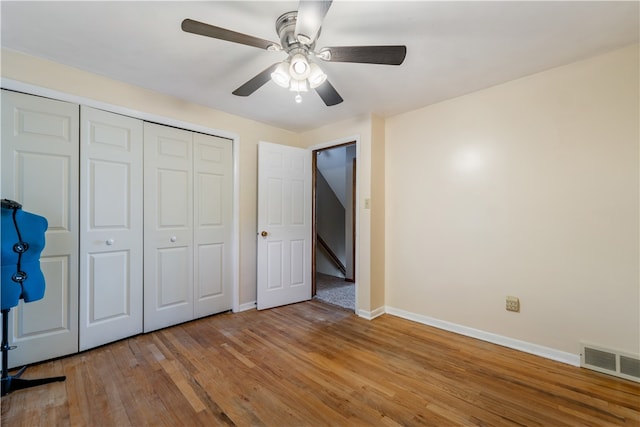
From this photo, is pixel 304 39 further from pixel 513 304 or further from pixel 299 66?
pixel 513 304

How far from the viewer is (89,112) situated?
2.25 m

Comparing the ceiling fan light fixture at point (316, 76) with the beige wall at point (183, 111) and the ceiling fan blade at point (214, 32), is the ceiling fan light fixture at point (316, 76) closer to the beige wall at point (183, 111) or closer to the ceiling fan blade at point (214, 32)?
the ceiling fan blade at point (214, 32)

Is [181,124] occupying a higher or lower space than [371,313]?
higher

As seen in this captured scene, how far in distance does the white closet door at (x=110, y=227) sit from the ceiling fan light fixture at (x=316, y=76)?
1.79 metres

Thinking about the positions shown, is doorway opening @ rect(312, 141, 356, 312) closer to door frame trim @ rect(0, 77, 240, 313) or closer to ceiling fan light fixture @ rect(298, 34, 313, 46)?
door frame trim @ rect(0, 77, 240, 313)

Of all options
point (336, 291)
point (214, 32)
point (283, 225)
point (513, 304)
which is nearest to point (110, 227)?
point (283, 225)

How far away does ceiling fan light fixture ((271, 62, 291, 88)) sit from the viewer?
1.64 m

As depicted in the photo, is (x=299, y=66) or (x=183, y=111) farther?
(x=183, y=111)

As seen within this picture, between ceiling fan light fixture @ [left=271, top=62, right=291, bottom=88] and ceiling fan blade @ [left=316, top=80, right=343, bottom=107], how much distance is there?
0.25 metres

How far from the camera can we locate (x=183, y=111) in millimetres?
2779

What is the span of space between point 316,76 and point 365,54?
1.02 feet

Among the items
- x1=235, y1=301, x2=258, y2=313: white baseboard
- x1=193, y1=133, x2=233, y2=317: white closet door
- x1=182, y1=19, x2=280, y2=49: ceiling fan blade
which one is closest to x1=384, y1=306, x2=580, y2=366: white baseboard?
x1=235, y1=301, x2=258, y2=313: white baseboard

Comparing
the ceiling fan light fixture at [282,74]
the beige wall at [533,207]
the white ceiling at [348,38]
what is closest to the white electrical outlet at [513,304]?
the beige wall at [533,207]

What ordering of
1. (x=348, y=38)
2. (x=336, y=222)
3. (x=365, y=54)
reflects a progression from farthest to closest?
1. (x=336, y=222)
2. (x=348, y=38)
3. (x=365, y=54)
